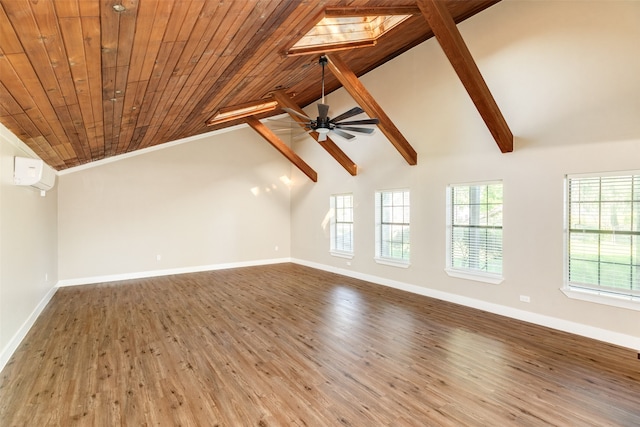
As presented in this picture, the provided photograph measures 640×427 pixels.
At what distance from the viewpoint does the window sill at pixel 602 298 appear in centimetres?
355

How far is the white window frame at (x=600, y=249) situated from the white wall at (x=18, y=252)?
633 centimetres

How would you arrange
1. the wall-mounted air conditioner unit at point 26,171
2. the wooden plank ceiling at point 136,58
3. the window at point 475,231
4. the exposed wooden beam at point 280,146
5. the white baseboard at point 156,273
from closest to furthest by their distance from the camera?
the wooden plank ceiling at point 136,58, the wall-mounted air conditioner unit at point 26,171, the window at point 475,231, the white baseboard at point 156,273, the exposed wooden beam at point 280,146

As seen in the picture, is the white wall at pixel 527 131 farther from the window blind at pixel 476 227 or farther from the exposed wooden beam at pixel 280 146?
the exposed wooden beam at pixel 280 146

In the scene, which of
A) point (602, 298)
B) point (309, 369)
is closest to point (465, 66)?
point (602, 298)

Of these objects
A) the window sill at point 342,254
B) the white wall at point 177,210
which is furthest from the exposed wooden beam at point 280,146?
the window sill at point 342,254

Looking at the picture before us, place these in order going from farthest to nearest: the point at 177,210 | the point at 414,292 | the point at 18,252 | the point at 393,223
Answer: the point at 177,210 < the point at 393,223 < the point at 414,292 < the point at 18,252

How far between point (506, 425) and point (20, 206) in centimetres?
551

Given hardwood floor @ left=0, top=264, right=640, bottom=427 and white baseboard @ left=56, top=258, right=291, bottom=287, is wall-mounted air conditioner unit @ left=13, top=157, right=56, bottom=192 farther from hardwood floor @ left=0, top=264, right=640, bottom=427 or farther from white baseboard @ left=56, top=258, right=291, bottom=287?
white baseboard @ left=56, top=258, right=291, bottom=287

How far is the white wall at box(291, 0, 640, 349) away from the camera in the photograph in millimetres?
3625

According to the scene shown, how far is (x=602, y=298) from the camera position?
3.72 m

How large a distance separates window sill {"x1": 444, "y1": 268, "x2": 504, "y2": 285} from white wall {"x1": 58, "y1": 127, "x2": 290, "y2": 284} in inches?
206

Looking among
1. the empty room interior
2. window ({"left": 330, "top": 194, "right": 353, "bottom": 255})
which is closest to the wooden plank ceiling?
the empty room interior

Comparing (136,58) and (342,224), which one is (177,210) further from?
(136,58)

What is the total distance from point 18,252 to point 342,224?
19.3ft
